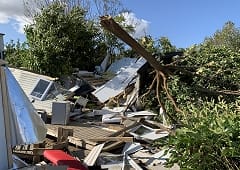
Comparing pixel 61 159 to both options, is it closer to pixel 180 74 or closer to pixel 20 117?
pixel 20 117

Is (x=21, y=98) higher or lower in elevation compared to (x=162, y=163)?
higher

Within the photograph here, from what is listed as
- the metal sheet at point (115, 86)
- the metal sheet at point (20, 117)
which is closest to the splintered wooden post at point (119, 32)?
the metal sheet at point (20, 117)

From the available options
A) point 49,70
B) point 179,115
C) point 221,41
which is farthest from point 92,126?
point 221,41

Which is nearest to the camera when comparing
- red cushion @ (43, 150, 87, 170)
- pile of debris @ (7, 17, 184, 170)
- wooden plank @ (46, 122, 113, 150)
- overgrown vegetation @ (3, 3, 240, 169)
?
overgrown vegetation @ (3, 3, 240, 169)

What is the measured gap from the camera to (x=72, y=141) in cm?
905

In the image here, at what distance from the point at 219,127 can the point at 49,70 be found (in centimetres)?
1184

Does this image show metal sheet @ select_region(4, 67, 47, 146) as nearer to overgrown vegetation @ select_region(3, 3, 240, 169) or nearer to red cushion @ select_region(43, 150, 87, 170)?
overgrown vegetation @ select_region(3, 3, 240, 169)

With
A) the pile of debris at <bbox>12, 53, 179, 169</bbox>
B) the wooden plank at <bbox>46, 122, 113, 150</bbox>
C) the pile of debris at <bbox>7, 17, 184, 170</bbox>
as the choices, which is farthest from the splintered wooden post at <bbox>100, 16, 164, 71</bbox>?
the wooden plank at <bbox>46, 122, 113, 150</bbox>

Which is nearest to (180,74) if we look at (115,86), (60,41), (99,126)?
(99,126)

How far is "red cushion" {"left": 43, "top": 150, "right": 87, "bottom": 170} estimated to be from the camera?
689 cm

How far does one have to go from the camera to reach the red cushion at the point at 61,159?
6894 mm

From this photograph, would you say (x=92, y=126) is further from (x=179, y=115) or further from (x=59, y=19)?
(x=59, y=19)

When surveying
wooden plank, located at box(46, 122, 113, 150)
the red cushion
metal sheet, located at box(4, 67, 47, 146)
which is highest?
metal sheet, located at box(4, 67, 47, 146)

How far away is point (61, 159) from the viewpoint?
7.21 m
